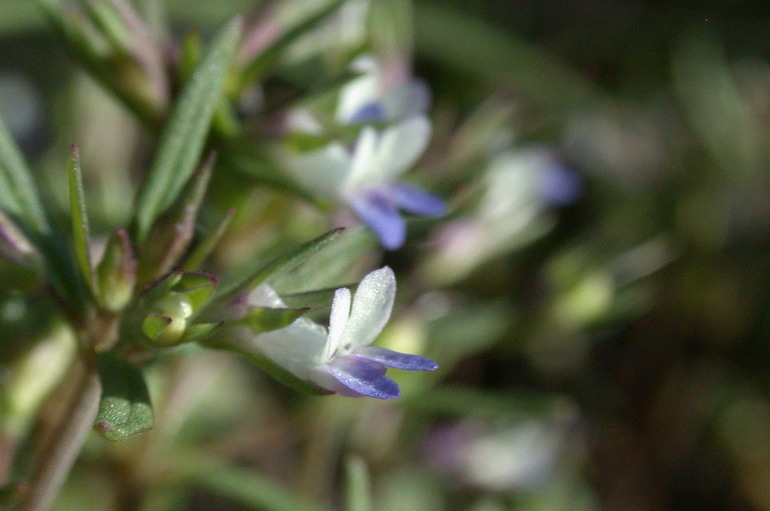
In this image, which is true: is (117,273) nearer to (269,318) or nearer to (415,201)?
(269,318)

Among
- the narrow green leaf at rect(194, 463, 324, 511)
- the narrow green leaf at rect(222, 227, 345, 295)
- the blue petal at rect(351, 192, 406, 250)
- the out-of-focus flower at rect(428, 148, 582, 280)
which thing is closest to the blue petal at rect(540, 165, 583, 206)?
the out-of-focus flower at rect(428, 148, 582, 280)

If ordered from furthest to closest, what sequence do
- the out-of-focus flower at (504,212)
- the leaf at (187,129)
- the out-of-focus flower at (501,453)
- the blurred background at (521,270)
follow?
the out-of-focus flower at (501,453) → the out-of-focus flower at (504,212) → the blurred background at (521,270) → the leaf at (187,129)

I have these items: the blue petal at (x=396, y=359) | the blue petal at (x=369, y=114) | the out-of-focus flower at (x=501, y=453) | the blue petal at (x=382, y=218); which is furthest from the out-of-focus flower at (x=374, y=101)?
the out-of-focus flower at (x=501, y=453)

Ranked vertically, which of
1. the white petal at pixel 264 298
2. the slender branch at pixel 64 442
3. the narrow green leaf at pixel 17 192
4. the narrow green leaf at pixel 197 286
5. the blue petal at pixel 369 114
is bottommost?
the slender branch at pixel 64 442

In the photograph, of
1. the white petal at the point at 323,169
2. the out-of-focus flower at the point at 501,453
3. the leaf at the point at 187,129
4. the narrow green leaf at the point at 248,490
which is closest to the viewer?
the leaf at the point at 187,129

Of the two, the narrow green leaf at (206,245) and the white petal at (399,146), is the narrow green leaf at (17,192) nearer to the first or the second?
the narrow green leaf at (206,245)

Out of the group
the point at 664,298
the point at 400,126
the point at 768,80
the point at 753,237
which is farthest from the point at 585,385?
the point at 400,126

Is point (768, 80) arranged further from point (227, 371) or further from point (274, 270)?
point (274, 270)
